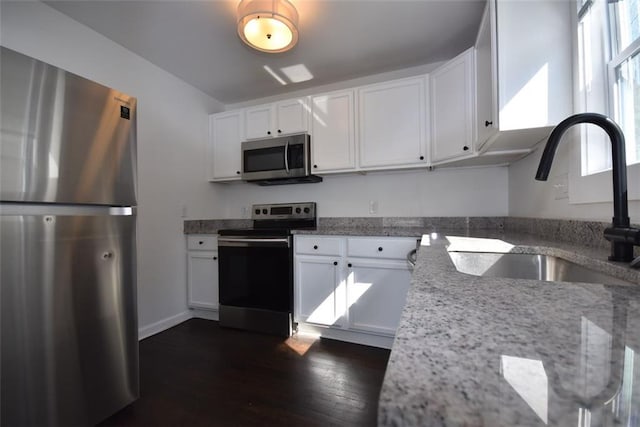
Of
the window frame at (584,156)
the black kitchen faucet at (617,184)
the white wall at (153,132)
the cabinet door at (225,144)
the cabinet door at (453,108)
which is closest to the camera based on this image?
the black kitchen faucet at (617,184)

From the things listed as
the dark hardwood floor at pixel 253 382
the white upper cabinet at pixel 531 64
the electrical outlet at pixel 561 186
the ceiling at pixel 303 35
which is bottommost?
the dark hardwood floor at pixel 253 382

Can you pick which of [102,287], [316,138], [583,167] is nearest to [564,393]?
[583,167]

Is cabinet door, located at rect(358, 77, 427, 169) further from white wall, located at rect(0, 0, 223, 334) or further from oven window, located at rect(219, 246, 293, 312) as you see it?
white wall, located at rect(0, 0, 223, 334)

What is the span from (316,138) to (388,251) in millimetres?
1248

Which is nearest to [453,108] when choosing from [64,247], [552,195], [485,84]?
[485,84]

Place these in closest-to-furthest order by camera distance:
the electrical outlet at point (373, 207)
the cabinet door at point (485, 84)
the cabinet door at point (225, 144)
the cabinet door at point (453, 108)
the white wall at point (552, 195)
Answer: the white wall at point (552, 195)
the cabinet door at point (485, 84)
the cabinet door at point (453, 108)
the electrical outlet at point (373, 207)
the cabinet door at point (225, 144)

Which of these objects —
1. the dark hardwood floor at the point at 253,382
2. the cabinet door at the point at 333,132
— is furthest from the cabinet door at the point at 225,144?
the dark hardwood floor at the point at 253,382

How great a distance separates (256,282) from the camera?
2318 millimetres

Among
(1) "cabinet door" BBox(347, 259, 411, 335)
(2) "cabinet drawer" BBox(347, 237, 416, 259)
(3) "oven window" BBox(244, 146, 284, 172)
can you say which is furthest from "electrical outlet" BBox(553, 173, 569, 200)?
(3) "oven window" BBox(244, 146, 284, 172)

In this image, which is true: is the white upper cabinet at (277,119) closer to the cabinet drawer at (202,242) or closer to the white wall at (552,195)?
the cabinet drawer at (202,242)

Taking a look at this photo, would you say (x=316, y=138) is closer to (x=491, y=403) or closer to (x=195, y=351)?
(x=195, y=351)

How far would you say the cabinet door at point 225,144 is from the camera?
285cm

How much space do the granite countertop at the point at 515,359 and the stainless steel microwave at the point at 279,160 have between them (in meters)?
2.16

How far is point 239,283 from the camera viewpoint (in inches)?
93.7
